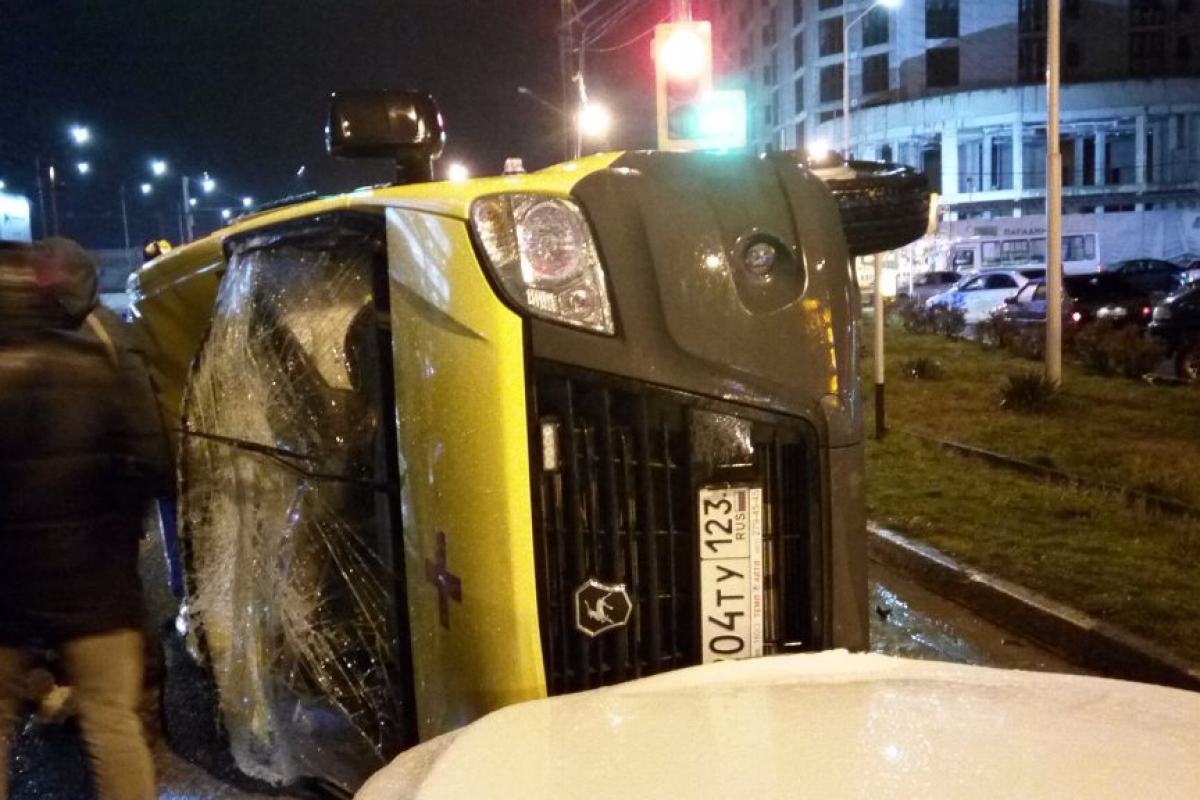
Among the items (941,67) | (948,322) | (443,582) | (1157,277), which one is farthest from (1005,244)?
(443,582)

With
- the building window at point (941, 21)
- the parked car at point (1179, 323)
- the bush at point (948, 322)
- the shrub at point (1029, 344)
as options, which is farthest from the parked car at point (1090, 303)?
the building window at point (941, 21)

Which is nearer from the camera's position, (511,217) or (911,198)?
(511,217)

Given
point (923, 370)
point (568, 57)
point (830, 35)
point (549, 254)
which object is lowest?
point (923, 370)

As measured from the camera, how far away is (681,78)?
7734 mm

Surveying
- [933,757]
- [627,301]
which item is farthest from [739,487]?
[933,757]

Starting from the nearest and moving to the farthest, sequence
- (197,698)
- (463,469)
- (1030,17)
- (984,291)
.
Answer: (463,469) → (197,698) → (984,291) → (1030,17)

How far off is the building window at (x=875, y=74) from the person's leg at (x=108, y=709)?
6498 cm

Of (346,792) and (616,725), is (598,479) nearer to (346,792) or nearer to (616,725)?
(616,725)

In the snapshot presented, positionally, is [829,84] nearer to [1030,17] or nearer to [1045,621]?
[1030,17]

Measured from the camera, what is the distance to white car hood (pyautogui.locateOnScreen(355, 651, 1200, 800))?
2125mm

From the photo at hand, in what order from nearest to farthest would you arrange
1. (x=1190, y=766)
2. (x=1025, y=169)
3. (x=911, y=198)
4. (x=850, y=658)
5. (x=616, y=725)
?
(x=1190, y=766) → (x=616, y=725) → (x=850, y=658) → (x=911, y=198) → (x=1025, y=169)

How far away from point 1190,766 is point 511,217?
187 cm

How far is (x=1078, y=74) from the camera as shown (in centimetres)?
6228

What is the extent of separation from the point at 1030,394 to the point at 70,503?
39.0ft
